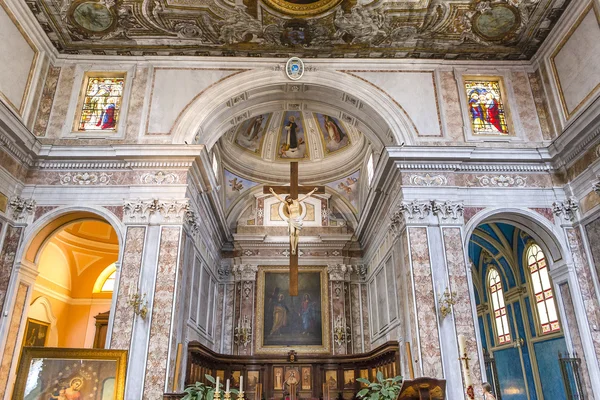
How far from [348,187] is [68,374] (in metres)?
13.8

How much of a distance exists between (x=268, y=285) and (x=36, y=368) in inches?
422

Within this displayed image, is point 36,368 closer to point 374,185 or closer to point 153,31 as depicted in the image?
point 153,31

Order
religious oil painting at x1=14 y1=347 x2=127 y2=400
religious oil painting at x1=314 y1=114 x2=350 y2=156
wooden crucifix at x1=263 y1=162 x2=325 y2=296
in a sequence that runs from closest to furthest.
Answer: religious oil painting at x1=14 y1=347 x2=127 y2=400
wooden crucifix at x1=263 y1=162 x2=325 y2=296
religious oil painting at x1=314 y1=114 x2=350 y2=156

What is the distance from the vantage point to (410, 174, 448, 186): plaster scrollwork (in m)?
12.3

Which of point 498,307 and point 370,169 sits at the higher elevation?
point 370,169

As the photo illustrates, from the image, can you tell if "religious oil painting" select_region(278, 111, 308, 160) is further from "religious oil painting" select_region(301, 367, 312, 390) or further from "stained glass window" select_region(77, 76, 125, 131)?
"religious oil painting" select_region(301, 367, 312, 390)

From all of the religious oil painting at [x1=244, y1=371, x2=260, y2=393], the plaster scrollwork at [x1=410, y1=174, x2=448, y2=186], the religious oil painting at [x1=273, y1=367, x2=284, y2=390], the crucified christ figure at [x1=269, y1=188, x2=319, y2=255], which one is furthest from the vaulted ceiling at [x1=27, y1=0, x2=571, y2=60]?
the religious oil painting at [x1=244, y1=371, x2=260, y2=393]

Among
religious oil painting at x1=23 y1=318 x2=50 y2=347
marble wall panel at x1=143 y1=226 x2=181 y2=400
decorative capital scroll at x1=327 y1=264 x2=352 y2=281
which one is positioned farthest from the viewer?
decorative capital scroll at x1=327 y1=264 x2=352 y2=281

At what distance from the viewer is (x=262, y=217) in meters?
20.8

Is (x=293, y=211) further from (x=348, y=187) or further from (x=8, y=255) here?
(x=8, y=255)

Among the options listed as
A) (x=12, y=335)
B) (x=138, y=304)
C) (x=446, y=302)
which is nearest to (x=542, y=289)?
(x=446, y=302)

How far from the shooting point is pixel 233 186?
67.8ft

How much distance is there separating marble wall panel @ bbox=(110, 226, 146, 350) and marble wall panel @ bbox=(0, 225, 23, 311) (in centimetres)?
264

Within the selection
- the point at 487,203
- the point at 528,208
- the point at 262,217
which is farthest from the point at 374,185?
the point at 262,217
